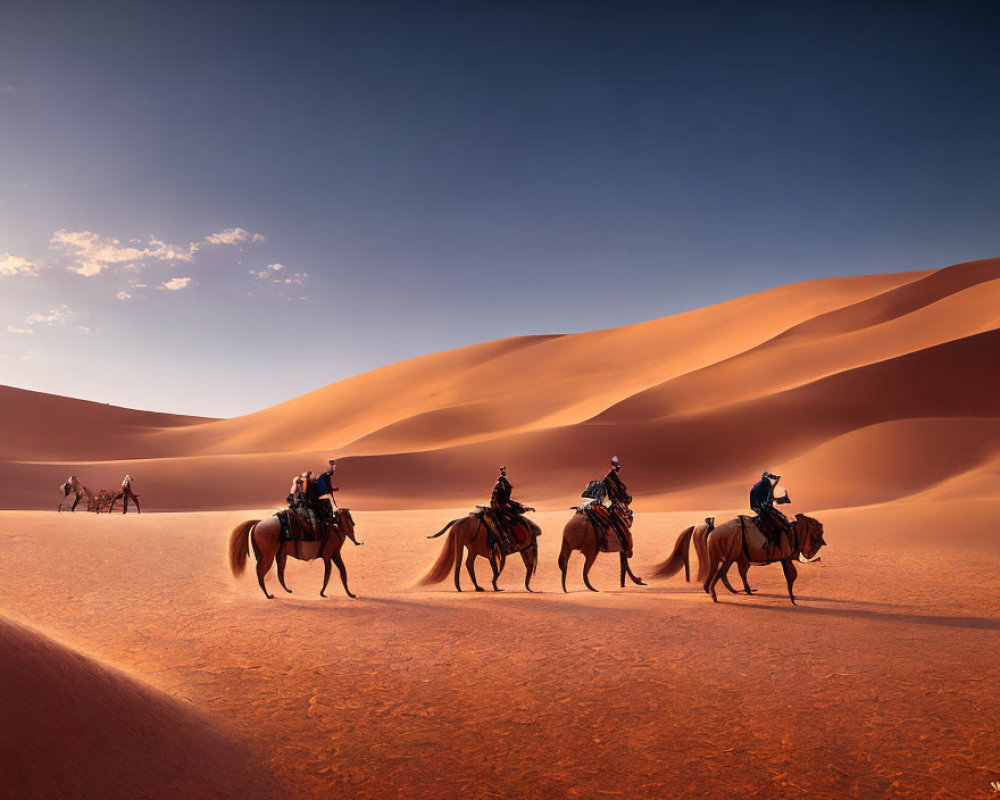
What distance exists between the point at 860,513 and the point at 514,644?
13.2 m

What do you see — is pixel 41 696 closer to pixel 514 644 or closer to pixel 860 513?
pixel 514 644

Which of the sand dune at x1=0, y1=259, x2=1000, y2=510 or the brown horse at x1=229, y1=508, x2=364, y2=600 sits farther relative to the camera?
the sand dune at x1=0, y1=259, x2=1000, y2=510

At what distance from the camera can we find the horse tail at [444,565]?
35.2 feet

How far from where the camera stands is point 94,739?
389 cm

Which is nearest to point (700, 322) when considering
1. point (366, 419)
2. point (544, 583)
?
point (366, 419)

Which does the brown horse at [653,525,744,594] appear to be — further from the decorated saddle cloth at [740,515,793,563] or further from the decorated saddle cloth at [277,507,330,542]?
the decorated saddle cloth at [277,507,330,542]

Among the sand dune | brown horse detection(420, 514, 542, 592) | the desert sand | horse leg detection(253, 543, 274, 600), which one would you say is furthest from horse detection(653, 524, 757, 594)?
the sand dune

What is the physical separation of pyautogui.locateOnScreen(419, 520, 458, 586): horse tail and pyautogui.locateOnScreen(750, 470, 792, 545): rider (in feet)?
15.5

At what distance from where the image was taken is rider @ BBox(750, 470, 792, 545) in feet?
30.6

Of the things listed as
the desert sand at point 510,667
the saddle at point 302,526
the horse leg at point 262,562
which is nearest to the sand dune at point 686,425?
the desert sand at point 510,667

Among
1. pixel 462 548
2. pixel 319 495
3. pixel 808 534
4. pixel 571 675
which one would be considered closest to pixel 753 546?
pixel 808 534

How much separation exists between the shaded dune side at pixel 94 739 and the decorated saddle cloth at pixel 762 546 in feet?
23.7

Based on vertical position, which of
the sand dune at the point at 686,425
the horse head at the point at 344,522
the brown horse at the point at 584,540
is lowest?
the brown horse at the point at 584,540

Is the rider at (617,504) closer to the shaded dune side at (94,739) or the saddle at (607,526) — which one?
the saddle at (607,526)
